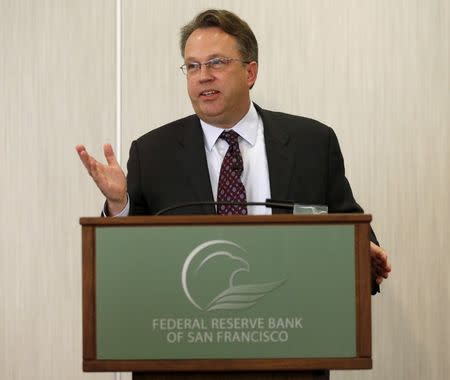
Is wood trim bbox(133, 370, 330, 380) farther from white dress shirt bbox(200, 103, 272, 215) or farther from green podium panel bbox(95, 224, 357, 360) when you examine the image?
white dress shirt bbox(200, 103, 272, 215)

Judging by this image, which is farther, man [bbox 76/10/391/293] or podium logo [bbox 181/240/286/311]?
man [bbox 76/10/391/293]

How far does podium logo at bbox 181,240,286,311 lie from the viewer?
1684mm

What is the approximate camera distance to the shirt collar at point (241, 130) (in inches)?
108

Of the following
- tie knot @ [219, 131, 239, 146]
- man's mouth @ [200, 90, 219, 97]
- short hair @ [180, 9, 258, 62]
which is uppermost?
short hair @ [180, 9, 258, 62]

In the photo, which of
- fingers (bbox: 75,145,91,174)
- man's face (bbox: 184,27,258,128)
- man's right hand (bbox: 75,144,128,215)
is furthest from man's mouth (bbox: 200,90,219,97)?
fingers (bbox: 75,145,91,174)

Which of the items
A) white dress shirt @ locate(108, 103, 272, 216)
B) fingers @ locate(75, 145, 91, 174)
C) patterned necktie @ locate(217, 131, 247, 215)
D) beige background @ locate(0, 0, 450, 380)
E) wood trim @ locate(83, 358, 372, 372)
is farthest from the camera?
beige background @ locate(0, 0, 450, 380)

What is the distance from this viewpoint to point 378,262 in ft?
7.28

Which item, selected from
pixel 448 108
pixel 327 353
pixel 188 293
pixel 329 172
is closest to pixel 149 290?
pixel 188 293

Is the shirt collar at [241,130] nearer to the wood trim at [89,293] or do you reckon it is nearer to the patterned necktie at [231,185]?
the patterned necktie at [231,185]

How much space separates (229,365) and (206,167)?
3.45 feet

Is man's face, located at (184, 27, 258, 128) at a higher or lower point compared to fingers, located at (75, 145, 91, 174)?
higher

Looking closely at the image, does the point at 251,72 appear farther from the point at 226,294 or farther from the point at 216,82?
the point at 226,294

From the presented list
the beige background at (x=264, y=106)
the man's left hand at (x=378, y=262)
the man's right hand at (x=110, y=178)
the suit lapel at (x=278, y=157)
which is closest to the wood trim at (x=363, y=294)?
the man's left hand at (x=378, y=262)

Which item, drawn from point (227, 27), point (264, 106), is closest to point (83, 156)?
point (227, 27)
